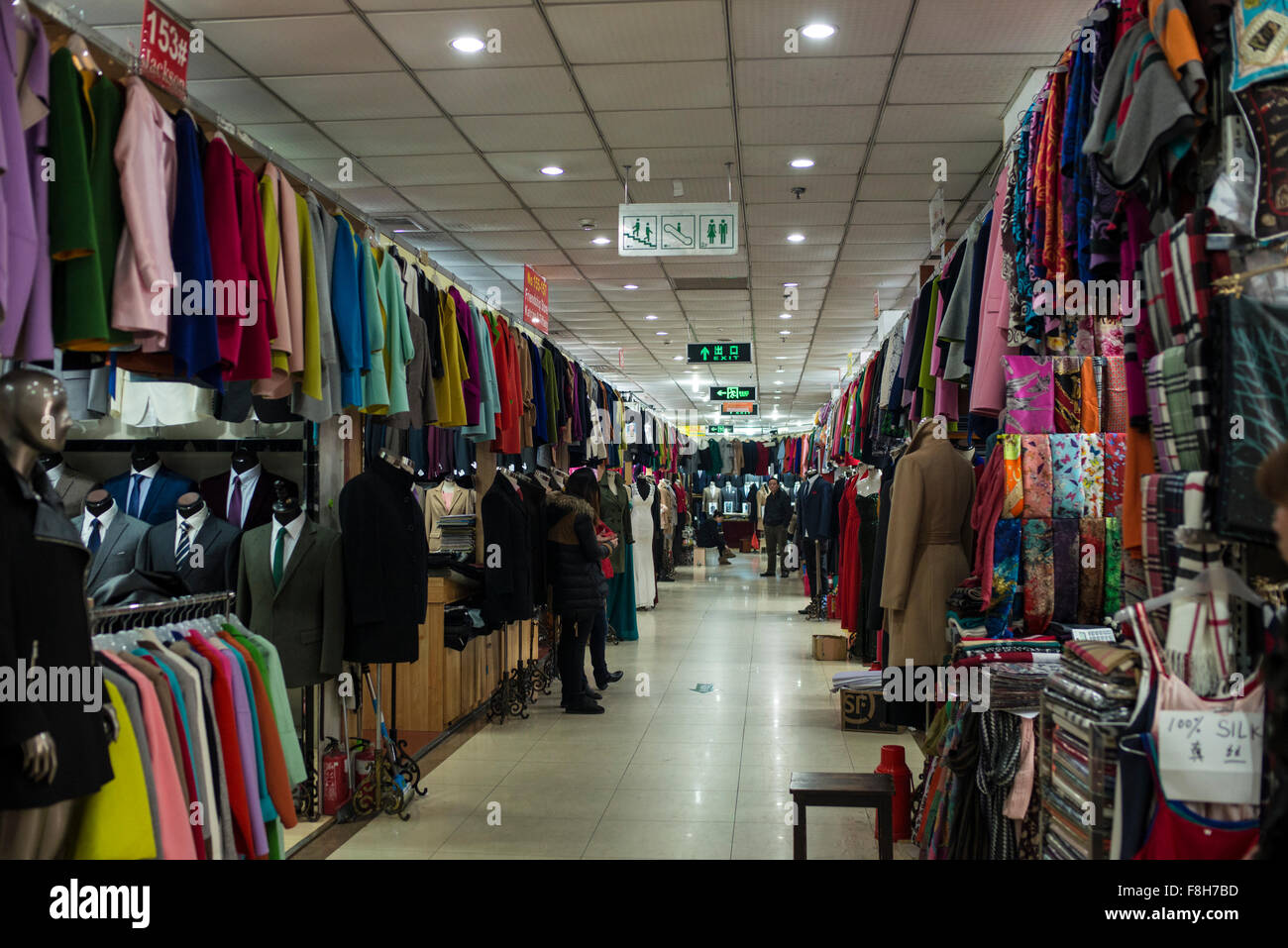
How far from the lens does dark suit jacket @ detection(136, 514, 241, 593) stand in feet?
14.0

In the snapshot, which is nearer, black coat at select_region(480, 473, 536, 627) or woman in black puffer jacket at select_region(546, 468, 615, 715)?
black coat at select_region(480, 473, 536, 627)

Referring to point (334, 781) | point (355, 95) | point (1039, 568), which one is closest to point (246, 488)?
point (334, 781)

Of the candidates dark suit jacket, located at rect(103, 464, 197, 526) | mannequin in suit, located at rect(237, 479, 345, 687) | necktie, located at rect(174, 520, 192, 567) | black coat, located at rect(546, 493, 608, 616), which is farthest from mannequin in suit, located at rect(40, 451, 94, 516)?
black coat, located at rect(546, 493, 608, 616)

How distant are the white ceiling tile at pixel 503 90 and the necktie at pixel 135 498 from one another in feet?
9.67

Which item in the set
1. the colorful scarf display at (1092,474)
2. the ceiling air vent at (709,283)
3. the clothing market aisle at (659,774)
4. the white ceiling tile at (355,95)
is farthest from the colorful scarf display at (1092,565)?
the ceiling air vent at (709,283)

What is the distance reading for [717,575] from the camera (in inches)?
651

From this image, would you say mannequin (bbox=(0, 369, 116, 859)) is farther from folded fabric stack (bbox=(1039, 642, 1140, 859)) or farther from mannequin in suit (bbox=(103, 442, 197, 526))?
mannequin in suit (bbox=(103, 442, 197, 526))

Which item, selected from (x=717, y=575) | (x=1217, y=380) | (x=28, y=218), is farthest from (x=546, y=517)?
(x=717, y=575)

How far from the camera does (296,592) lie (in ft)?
13.6

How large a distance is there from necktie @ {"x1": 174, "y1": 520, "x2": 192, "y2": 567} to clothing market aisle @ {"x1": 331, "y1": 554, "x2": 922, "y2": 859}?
1457 millimetres

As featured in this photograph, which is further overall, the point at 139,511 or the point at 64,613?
the point at 139,511

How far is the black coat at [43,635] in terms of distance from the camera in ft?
6.63
